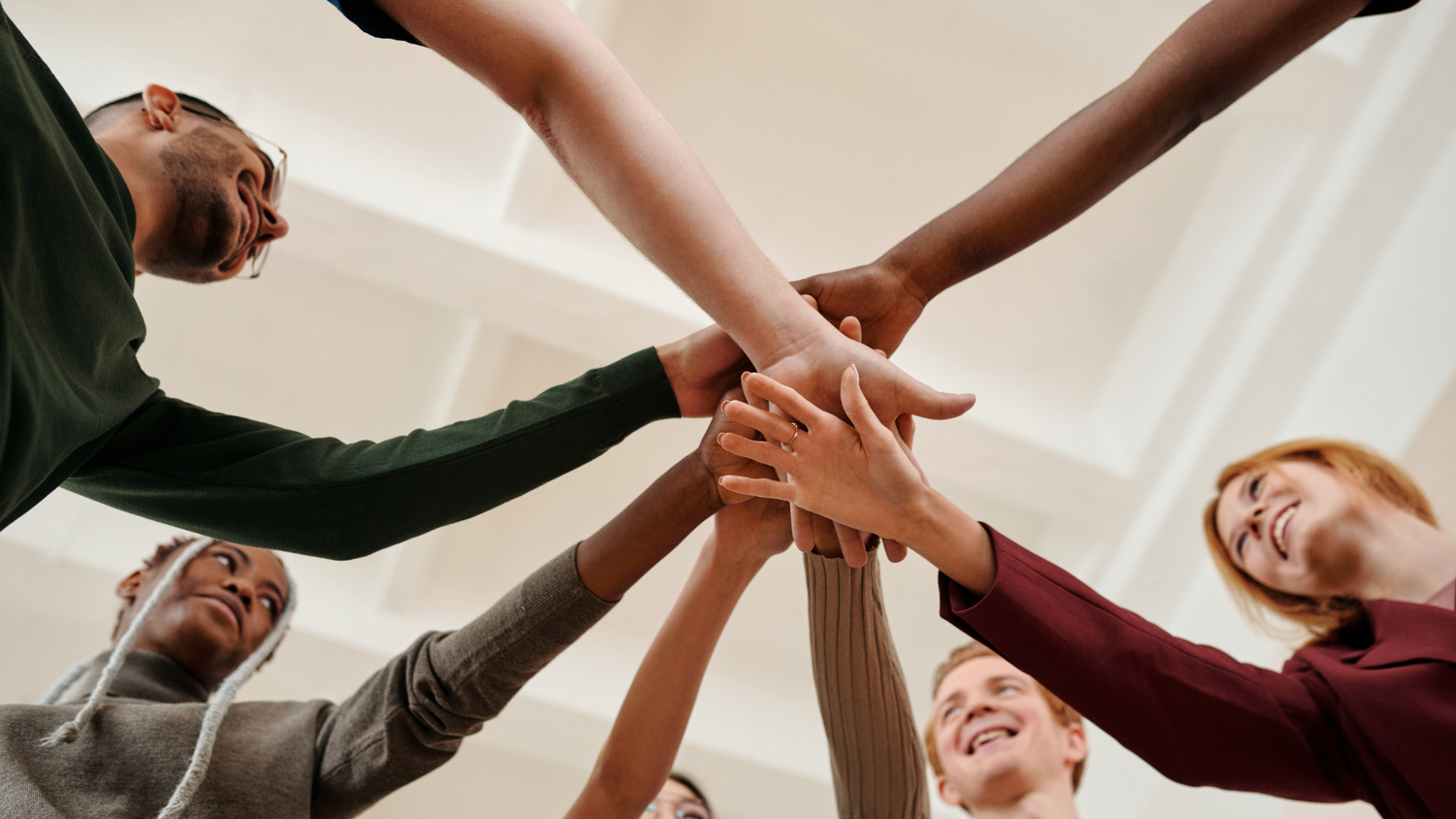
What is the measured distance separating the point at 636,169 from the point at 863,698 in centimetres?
99

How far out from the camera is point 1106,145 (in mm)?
1436

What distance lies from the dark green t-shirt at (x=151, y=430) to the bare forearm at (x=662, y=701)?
319 millimetres

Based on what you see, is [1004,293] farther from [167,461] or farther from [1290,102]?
[167,461]

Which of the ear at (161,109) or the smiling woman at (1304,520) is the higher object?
the smiling woman at (1304,520)

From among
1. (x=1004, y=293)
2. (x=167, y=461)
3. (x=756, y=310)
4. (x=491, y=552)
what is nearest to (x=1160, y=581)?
(x=1004, y=293)

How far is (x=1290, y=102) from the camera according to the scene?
118 inches

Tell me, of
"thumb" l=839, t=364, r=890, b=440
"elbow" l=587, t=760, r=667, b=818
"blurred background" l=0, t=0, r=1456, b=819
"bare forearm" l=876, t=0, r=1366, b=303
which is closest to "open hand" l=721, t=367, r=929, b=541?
"thumb" l=839, t=364, r=890, b=440

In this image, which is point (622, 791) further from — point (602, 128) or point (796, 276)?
point (796, 276)

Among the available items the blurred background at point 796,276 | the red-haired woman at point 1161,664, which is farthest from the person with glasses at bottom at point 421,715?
the blurred background at point 796,276

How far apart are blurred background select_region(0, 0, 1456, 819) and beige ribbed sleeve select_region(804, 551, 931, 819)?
5.54ft

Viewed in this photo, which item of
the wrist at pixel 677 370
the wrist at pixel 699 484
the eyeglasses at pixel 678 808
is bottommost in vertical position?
the eyeglasses at pixel 678 808

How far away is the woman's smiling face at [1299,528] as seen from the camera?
7.11ft

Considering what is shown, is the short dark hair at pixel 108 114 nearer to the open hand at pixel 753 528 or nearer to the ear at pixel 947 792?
the open hand at pixel 753 528

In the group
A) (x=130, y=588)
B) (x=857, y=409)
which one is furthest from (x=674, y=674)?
(x=130, y=588)
